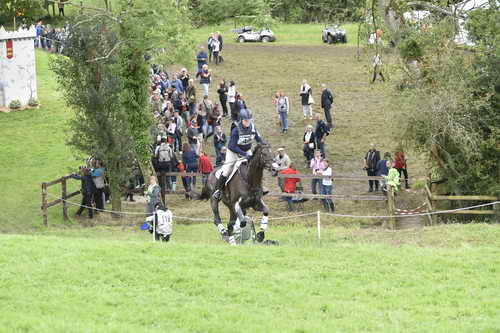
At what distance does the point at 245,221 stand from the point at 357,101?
2375 centimetres

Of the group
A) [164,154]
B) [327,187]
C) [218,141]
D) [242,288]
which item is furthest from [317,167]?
[242,288]

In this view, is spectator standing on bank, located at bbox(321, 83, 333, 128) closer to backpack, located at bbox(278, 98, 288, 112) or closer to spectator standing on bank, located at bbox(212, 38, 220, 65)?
backpack, located at bbox(278, 98, 288, 112)

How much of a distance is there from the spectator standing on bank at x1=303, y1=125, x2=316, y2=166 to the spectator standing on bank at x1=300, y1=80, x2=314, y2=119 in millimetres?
5603

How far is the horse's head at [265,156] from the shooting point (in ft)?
70.9

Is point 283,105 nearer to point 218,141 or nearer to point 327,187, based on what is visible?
point 218,141

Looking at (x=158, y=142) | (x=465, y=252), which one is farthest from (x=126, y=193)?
(x=465, y=252)

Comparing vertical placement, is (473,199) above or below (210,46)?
below

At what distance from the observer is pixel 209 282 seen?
1725cm

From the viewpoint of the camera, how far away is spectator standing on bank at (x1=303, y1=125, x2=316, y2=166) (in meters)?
34.6

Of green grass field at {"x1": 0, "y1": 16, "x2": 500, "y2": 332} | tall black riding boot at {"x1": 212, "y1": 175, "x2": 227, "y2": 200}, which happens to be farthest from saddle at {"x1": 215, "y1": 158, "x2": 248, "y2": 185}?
green grass field at {"x1": 0, "y1": 16, "x2": 500, "y2": 332}

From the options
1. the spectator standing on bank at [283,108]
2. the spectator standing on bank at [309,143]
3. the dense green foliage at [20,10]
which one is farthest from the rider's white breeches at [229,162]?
the dense green foliage at [20,10]

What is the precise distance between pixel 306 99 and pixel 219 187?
18176mm

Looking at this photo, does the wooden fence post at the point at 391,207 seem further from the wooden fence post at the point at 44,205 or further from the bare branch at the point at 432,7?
the wooden fence post at the point at 44,205

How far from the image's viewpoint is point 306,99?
134 feet
